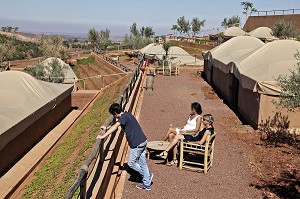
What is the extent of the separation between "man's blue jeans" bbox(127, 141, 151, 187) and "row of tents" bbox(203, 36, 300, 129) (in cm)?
527

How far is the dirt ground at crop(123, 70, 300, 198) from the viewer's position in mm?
7434

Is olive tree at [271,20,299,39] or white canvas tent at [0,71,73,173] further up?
olive tree at [271,20,299,39]

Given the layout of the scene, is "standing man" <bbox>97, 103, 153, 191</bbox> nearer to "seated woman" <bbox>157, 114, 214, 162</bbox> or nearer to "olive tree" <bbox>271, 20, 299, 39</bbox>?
"seated woman" <bbox>157, 114, 214, 162</bbox>

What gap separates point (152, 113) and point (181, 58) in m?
21.9

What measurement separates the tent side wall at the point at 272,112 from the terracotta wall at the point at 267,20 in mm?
36770

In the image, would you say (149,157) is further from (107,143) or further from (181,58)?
(181,58)

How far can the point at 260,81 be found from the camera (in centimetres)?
1205

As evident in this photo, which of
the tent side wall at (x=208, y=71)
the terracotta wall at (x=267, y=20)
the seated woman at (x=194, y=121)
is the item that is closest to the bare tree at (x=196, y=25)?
the terracotta wall at (x=267, y=20)

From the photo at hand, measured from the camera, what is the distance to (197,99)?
17859mm

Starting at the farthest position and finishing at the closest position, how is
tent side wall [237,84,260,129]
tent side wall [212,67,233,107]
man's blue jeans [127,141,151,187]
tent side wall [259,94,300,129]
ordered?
1. tent side wall [212,67,233,107]
2. tent side wall [237,84,260,129]
3. tent side wall [259,94,300,129]
4. man's blue jeans [127,141,151,187]

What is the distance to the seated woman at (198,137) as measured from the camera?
8156 mm

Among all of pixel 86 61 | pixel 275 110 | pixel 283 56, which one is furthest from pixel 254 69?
pixel 86 61

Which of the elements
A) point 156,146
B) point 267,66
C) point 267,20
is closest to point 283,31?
point 267,20

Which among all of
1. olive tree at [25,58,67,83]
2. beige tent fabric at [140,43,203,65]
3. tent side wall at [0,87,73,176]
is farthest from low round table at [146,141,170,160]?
beige tent fabric at [140,43,203,65]
